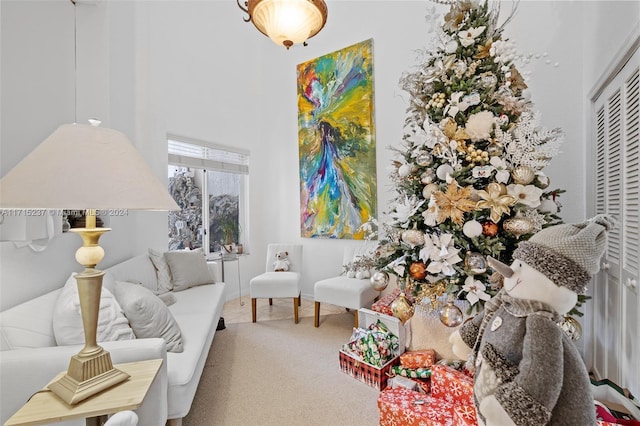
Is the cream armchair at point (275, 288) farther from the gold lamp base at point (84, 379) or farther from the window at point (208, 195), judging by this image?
the gold lamp base at point (84, 379)

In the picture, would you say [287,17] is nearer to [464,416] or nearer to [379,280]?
[379,280]

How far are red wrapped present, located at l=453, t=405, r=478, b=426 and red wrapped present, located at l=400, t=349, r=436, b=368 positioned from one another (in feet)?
1.81

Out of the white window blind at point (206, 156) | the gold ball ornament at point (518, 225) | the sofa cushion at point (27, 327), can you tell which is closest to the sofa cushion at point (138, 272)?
the sofa cushion at point (27, 327)

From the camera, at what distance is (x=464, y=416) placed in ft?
4.30

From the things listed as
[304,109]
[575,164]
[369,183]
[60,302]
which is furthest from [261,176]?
[575,164]

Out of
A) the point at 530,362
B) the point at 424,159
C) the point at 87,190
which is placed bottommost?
the point at 530,362

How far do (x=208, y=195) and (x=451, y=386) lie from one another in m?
3.43

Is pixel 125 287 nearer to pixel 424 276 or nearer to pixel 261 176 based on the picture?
pixel 424 276

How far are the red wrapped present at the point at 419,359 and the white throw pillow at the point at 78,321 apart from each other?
163 centimetres

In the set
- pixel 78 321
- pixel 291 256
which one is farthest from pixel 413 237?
pixel 291 256

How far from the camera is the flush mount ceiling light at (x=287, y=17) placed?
1764mm

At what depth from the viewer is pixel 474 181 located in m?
1.52

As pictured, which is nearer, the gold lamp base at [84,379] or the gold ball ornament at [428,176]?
the gold lamp base at [84,379]

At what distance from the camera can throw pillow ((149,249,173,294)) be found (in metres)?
2.74
